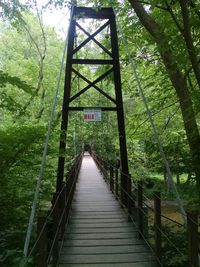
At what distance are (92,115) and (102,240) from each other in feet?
11.3

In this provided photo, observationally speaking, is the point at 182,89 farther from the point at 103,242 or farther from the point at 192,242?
the point at 192,242

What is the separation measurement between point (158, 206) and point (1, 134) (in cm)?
245

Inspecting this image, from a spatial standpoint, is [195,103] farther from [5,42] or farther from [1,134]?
[5,42]

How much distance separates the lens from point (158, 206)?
4.05m

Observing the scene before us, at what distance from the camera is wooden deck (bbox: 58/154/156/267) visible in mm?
4243

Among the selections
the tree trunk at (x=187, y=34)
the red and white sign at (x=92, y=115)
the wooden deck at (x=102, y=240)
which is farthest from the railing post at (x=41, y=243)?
the red and white sign at (x=92, y=115)

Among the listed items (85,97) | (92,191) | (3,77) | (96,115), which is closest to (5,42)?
(85,97)

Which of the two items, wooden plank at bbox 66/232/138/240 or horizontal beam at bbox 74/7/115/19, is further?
horizontal beam at bbox 74/7/115/19

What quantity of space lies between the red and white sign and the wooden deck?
1948 mm

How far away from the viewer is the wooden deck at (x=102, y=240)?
167 inches

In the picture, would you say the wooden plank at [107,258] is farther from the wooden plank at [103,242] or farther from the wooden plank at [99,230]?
the wooden plank at [99,230]

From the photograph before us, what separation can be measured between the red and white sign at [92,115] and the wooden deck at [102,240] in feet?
6.39

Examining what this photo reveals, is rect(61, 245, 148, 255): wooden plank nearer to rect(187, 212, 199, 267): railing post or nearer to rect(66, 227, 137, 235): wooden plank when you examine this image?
rect(66, 227, 137, 235): wooden plank

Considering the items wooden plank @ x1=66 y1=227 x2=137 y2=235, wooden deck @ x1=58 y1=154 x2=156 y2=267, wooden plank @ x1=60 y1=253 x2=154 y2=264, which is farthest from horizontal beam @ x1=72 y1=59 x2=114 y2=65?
wooden plank @ x1=60 y1=253 x2=154 y2=264
